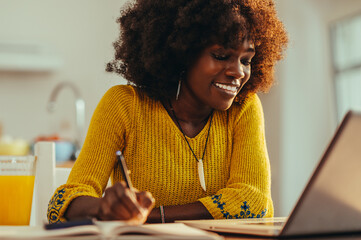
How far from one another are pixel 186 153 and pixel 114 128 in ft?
0.76

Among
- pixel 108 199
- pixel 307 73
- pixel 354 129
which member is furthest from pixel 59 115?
pixel 354 129

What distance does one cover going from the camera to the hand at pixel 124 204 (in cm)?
85

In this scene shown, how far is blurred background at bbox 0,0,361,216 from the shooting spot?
3893 millimetres

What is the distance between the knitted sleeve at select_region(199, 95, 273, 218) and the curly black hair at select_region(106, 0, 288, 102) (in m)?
0.09

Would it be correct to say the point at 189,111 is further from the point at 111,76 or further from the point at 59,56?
the point at 59,56

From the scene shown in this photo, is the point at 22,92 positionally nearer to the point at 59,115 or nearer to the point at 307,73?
the point at 59,115

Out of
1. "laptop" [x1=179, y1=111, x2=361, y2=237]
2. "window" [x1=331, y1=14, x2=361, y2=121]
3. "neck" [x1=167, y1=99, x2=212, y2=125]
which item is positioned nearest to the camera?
"laptop" [x1=179, y1=111, x2=361, y2=237]

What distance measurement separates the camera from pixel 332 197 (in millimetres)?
773

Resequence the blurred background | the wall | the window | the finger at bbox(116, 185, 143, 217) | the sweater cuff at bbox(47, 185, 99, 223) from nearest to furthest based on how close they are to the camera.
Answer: the finger at bbox(116, 185, 143, 217), the sweater cuff at bbox(47, 185, 99, 223), the window, the blurred background, the wall

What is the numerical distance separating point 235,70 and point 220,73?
4 centimetres

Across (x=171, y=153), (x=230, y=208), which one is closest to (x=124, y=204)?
(x=230, y=208)

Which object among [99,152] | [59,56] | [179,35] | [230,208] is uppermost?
[179,35]

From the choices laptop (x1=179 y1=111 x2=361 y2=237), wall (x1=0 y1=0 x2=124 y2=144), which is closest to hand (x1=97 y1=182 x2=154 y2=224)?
laptop (x1=179 y1=111 x2=361 y2=237)

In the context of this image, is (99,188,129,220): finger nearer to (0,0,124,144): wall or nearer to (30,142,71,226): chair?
(30,142,71,226): chair
